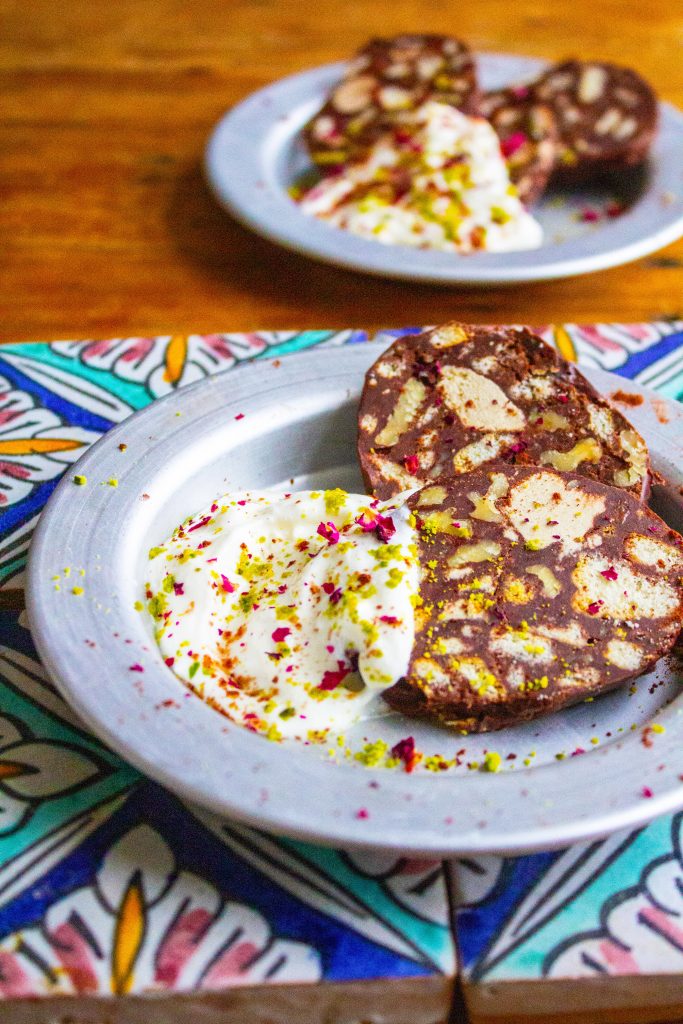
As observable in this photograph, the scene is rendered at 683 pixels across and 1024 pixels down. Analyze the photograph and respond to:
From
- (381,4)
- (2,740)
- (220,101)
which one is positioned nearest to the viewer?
(2,740)

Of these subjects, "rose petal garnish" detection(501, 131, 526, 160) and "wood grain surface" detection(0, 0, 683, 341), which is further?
"rose petal garnish" detection(501, 131, 526, 160)

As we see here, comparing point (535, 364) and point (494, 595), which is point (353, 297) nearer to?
point (535, 364)

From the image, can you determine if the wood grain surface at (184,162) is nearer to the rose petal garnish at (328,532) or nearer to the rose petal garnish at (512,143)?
the rose petal garnish at (512,143)

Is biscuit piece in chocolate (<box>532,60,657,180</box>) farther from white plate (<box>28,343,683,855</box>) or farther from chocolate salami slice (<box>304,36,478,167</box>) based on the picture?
white plate (<box>28,343,683,855</box>)

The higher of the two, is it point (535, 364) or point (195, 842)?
point (535, 364)

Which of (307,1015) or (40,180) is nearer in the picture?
(307,1015)

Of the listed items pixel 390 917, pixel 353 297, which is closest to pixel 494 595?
pixel 390 917

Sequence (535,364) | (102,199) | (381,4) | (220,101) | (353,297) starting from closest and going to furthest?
1. (535,364)
2. (353,297)
3. (102,199)
4. (220,101)
5. (381,4)

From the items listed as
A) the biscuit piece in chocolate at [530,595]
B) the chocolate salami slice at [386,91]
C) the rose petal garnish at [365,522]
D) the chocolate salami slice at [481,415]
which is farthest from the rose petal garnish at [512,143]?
the rose petal garnish at [365,522]

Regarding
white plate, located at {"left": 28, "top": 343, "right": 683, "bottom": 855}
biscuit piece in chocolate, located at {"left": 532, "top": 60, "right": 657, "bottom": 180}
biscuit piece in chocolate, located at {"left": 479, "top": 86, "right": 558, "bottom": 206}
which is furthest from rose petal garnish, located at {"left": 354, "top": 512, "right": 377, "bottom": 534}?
biscuit piece in chocolate, located at {"left": 532, "top": 60, "right": 657, "bottom": 180}
